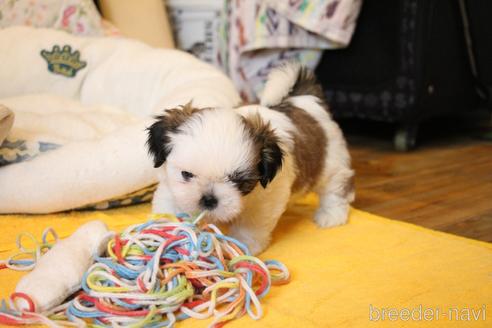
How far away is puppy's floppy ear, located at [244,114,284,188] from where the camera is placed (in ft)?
5.29

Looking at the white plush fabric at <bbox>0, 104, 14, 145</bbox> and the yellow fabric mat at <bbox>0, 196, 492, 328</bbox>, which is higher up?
the white plush fabric at <bbox>0, 104, 14, 145</bbox>

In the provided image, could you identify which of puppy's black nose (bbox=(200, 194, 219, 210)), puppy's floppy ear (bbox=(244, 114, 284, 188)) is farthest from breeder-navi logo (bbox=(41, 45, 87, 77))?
puppy's black nose (bbox=(200, 194, 219, 210))

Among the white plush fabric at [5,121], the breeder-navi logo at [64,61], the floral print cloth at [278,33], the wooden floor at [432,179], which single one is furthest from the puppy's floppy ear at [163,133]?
the floral print cloth at [278,33]

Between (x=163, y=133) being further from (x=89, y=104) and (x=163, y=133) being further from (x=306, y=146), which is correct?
(x=89, y=104)

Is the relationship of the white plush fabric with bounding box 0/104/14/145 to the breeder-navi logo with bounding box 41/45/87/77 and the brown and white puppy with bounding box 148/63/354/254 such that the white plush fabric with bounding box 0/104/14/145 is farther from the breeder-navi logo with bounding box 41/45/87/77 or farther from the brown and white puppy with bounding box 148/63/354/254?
the breeder-navi logo with bounding box 41/45/87/77

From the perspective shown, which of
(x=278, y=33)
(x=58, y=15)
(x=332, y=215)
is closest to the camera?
(x=332, y=215)

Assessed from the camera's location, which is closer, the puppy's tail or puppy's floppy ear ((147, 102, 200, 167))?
puppy's floppy ear ((147, 102, 200, 167))

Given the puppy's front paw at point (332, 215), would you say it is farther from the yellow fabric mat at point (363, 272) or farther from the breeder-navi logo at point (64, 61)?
the breeder-navi logo at point (64, 61)

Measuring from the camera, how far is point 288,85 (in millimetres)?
2209

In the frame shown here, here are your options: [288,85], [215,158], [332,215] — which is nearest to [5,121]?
[215,158]

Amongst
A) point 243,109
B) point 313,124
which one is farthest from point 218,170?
point 313,124

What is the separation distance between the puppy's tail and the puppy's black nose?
0.69 metres

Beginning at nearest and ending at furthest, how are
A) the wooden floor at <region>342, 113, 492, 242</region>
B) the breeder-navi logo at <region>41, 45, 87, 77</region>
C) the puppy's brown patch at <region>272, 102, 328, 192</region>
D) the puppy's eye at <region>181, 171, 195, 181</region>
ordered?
the puppy's eye at <region>181, 171, 195, 181</region>, the puppy's brown patch at <region>272, 102, 328, 192</region>, the wooden floor at <region>342, 113, 492, 242</region>, the breeder-navi logo at <region>41, 45, 87, 77</region>

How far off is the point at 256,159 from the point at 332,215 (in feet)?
2.39
